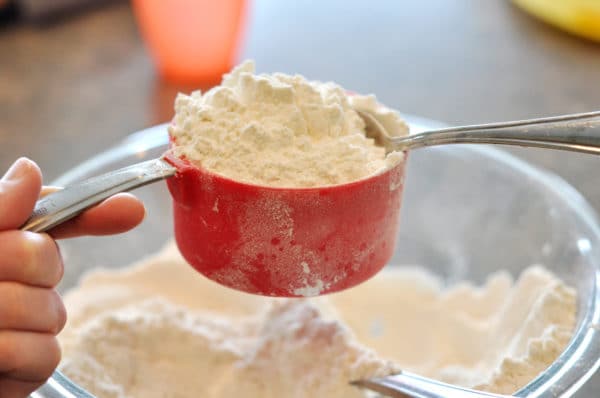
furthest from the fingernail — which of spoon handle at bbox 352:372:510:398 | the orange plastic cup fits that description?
the orange plastic cup

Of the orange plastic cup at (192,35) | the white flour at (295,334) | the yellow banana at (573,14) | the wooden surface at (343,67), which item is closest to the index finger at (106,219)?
the white flour at (295,334)

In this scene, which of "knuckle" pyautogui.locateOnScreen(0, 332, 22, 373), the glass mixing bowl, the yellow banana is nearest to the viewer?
"knuckle" pyautogui.locateOnScreen(0, 332, 22, 373)

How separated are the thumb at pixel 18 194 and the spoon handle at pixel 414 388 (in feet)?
0.88

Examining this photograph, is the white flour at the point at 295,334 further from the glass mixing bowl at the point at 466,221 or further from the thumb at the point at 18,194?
the thumb at the point at 18,194

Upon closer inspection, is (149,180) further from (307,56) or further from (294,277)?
(307,56)

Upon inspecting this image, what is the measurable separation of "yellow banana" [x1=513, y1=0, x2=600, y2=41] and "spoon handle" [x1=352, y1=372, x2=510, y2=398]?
2.61ft

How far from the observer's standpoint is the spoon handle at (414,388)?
491 mm

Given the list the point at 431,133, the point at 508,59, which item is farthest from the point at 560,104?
the point at 431,133

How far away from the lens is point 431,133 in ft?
1.57

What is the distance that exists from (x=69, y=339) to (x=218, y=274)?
17 centimetres

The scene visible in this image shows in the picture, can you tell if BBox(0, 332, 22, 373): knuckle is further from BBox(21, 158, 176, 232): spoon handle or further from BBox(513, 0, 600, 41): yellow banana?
BBox(513, 0, 600, 41): yellow banana

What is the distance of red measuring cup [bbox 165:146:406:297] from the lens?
1.47 feet

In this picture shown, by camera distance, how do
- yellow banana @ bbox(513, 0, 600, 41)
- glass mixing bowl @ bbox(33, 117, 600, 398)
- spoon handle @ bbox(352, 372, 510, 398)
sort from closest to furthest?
spoon handle @ bbox(352, 372, 510, 398)
glass mixing bowl @ bbox(33, 117, 600, 398)
yellow banana @ bbox(513, 0, 600, 41)

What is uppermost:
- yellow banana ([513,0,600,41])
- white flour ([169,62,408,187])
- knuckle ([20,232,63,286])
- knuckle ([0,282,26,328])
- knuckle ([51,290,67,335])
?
yellow banana ([513,0,600,41])
